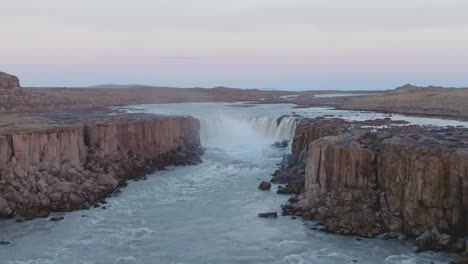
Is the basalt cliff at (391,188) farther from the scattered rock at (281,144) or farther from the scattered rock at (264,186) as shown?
the scattered rock at (281,144)

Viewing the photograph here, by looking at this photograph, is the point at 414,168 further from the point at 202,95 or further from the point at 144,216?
the point at 202,95

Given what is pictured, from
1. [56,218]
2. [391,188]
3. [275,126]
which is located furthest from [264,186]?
[275,126]

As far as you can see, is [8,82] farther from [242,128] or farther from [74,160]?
[74,160]

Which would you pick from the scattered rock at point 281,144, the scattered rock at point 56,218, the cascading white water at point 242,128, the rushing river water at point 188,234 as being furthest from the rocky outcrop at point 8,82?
the scattered rock at point 56,218

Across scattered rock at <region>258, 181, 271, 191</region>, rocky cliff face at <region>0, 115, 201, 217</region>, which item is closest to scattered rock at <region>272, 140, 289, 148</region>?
rocky cliff face at <region>0, 115, 201, 217</region>

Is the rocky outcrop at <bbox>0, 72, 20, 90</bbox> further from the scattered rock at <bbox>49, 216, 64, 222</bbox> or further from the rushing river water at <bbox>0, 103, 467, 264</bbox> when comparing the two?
the scattered rock at <bbox>49, 216, 64, 222</bbox>
